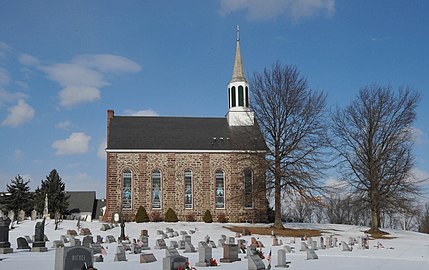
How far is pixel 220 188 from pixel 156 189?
5690 millimetres

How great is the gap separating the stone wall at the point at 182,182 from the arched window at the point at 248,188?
0.36m

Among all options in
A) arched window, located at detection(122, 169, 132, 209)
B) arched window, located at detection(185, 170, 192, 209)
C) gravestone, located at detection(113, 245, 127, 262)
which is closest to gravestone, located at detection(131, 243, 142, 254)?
gravestone, located at detection(113, 245, 127, 262)

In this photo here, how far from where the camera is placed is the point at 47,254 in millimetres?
20703

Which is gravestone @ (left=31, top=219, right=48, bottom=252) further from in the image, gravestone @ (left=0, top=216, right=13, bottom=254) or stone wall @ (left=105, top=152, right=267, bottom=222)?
stone wall @ (left=105, top=152, right=267, bottom=222)

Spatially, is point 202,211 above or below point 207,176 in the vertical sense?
below

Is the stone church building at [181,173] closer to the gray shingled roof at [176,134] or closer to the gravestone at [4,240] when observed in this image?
the gray shingled roof at [176,134]

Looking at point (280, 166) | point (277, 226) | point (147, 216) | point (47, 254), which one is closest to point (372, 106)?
point (280, 166)

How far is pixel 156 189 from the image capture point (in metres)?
42.7

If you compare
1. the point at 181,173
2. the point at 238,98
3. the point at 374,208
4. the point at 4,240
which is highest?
the point at 238,98

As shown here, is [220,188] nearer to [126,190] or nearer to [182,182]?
[182,182]

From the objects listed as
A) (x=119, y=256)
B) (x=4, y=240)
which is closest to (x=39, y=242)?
(x=4, y=240)

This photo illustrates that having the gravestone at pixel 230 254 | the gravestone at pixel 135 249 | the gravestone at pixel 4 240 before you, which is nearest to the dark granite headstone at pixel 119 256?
the gravestone at pixel 135 249

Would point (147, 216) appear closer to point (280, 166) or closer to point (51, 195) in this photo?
point (280, 166)

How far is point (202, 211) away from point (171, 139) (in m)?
7.07
